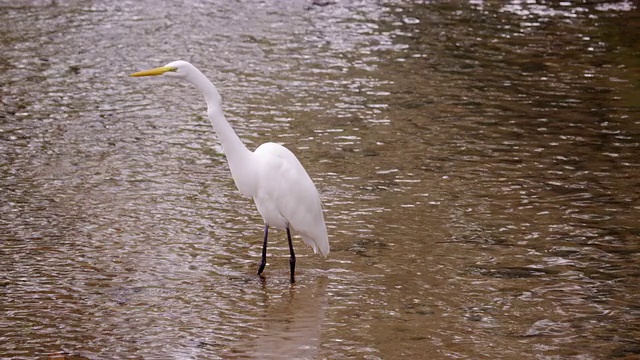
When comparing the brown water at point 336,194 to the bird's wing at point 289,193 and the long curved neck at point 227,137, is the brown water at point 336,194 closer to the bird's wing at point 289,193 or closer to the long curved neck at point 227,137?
the bird's wing at point 289,193

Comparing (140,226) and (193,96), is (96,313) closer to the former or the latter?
(140,226)

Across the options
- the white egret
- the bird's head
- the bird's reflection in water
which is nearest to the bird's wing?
the white egret

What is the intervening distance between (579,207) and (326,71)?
433cm

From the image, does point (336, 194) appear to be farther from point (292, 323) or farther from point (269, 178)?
point (292, 323)

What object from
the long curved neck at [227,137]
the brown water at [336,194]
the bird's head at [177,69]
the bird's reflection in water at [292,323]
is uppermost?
the bird's head at [177,69]

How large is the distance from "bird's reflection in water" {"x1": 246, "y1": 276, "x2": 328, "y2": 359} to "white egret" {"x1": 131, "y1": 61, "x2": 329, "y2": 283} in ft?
0.57

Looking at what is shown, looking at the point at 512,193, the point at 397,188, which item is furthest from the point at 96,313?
the point at 512,193

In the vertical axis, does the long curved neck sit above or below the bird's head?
below

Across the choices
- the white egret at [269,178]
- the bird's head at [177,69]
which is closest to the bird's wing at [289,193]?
the white egret at [269,178]

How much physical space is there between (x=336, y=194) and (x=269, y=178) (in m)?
1.63

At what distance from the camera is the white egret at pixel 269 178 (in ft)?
17.3

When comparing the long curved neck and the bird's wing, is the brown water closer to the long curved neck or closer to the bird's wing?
the bird's wing

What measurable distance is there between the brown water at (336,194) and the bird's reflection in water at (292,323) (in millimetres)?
14

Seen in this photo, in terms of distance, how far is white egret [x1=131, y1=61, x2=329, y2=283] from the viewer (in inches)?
207
